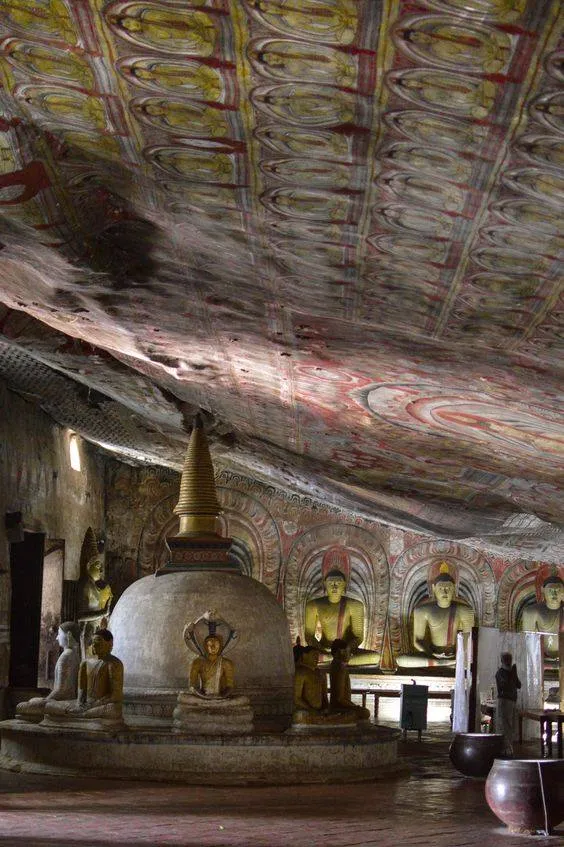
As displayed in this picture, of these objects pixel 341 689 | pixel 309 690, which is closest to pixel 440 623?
pixel 341 689

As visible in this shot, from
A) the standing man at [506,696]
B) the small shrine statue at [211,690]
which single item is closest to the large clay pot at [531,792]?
the small shrine statue at [211,690]

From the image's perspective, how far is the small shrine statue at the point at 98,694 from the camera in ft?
42.3

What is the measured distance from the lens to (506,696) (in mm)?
14797

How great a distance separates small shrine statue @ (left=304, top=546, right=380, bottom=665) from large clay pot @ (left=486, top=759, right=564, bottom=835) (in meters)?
16.9

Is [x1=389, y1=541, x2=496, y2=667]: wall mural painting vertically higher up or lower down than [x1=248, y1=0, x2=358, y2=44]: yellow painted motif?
lower down

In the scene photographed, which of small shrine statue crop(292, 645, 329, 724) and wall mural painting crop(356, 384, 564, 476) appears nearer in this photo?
wall mural painting crop(356, 384, 564, 476)

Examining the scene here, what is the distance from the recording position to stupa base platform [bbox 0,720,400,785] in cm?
1215

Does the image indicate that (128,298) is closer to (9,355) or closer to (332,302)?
(332,302)

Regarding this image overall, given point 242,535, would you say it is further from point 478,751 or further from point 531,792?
point 531,792

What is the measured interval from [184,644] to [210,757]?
2272 mm

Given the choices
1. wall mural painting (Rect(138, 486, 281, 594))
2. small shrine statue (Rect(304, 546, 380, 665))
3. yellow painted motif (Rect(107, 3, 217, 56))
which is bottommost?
small shrine statue (Rect(304, 546, 380, 665))

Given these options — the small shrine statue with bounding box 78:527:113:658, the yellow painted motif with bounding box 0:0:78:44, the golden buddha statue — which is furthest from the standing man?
the yellow painted motif with bounding box 0:0:78:44

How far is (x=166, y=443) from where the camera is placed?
21.0 m

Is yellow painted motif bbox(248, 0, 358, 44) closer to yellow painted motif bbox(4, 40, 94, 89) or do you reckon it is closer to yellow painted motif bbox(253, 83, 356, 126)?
yellow painted motif bbox(253, 83, 356, 126)
